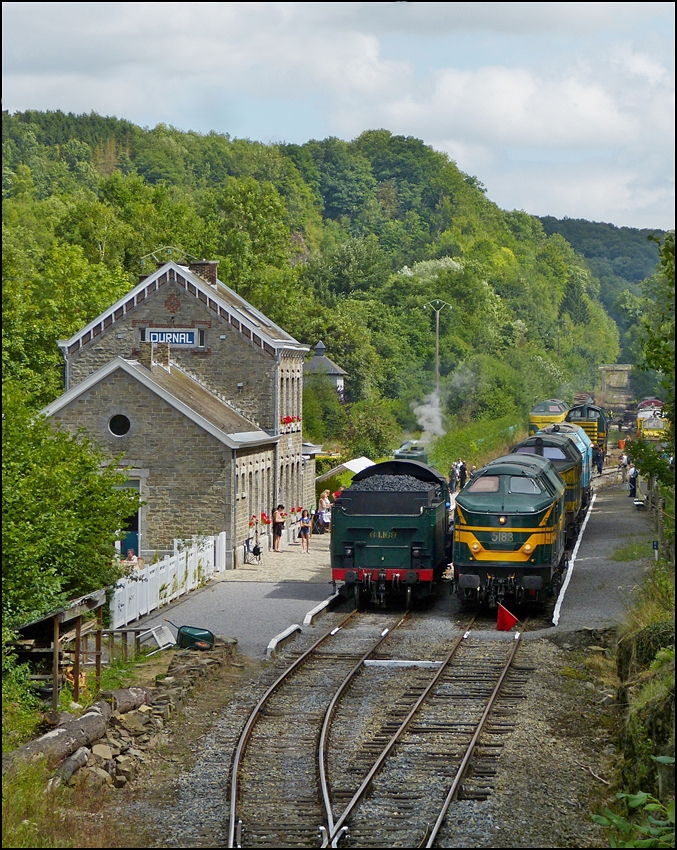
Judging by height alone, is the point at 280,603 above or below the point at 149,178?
below

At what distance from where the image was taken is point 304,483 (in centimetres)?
4266

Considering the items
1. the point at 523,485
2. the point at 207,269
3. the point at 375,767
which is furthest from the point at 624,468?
the point at 375,767

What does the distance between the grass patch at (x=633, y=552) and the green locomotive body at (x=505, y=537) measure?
23.7ft

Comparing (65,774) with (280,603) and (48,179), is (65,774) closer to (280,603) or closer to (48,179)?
(280,603)

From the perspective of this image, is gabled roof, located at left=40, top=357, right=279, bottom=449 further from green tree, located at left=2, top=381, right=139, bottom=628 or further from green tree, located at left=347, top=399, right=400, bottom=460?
green tree, located at left=347, top=399, right=400, bottom=460

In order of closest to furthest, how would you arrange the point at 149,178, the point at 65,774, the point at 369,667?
the point at 65,774, the point at 369,667, the point at 149,178

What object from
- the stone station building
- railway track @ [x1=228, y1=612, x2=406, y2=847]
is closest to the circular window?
the stone station building

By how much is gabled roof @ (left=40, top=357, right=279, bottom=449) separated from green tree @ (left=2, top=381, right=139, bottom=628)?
33.9 feet

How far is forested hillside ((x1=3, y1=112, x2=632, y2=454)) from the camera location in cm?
5534

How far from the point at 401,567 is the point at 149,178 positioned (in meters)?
102

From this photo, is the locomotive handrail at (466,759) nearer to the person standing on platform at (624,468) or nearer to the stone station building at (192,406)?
the stone station building at (192,406)

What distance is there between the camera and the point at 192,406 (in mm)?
33625

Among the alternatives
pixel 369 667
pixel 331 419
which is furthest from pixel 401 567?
pixel 331 419

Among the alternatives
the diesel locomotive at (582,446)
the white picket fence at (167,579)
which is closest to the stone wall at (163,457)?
the white picket fence at (167,579)
